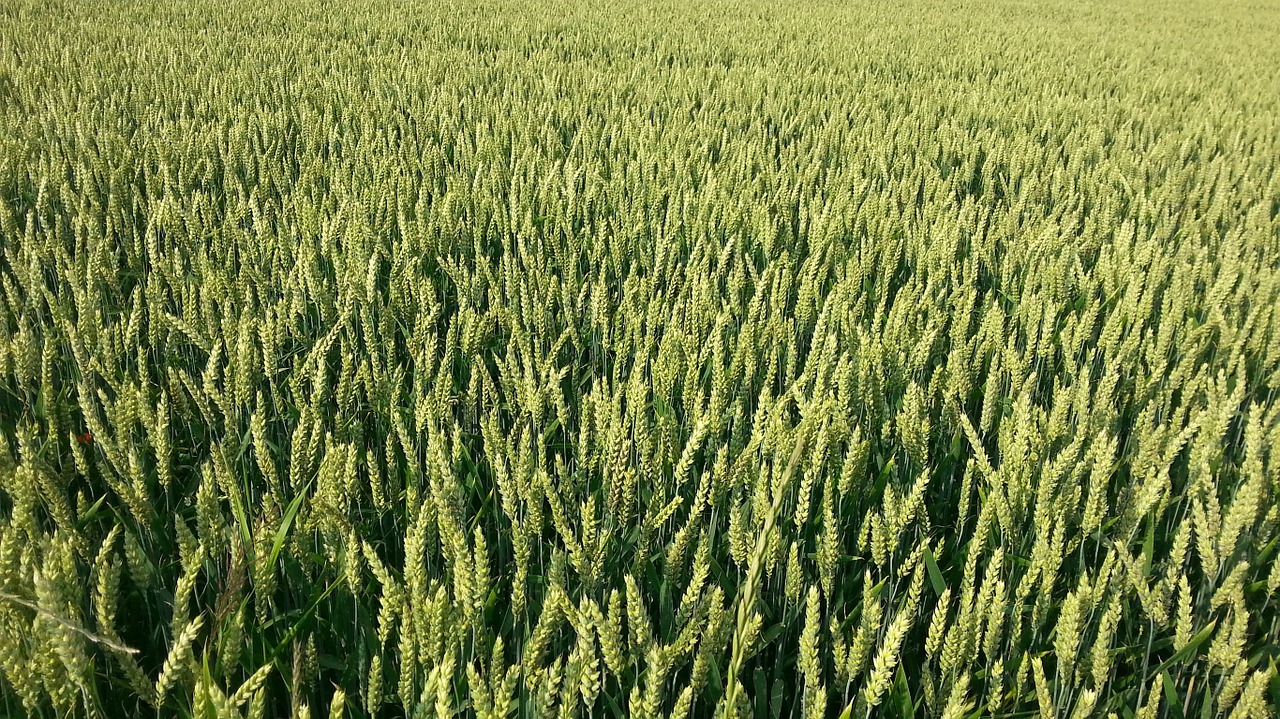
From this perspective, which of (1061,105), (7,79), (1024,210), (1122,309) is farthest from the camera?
(1061,105)

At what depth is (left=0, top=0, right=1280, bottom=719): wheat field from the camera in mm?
1001

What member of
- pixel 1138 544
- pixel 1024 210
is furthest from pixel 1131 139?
pixel 1138 544

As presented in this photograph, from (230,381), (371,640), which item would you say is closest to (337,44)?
(230,381)

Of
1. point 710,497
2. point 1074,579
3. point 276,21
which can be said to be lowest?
point 1074,579

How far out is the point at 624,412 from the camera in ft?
6.31

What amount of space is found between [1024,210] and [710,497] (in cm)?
269

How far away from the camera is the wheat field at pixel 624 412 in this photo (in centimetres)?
100

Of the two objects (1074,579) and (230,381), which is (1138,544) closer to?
(1074,579)

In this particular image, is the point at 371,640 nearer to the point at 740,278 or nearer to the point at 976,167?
the point at 740,278

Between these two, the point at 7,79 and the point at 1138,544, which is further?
the point at 7,79

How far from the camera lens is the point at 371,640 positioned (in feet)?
3.99

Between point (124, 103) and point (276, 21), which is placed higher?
point (276, 21)

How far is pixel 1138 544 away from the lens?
157cm

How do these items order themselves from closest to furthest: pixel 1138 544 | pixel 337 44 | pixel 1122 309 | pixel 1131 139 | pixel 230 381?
1. pixel 230 381
2. pixel 1138 544
3. pixel 1122 309
4. pixel 1131 139
5. pixel 337 44
